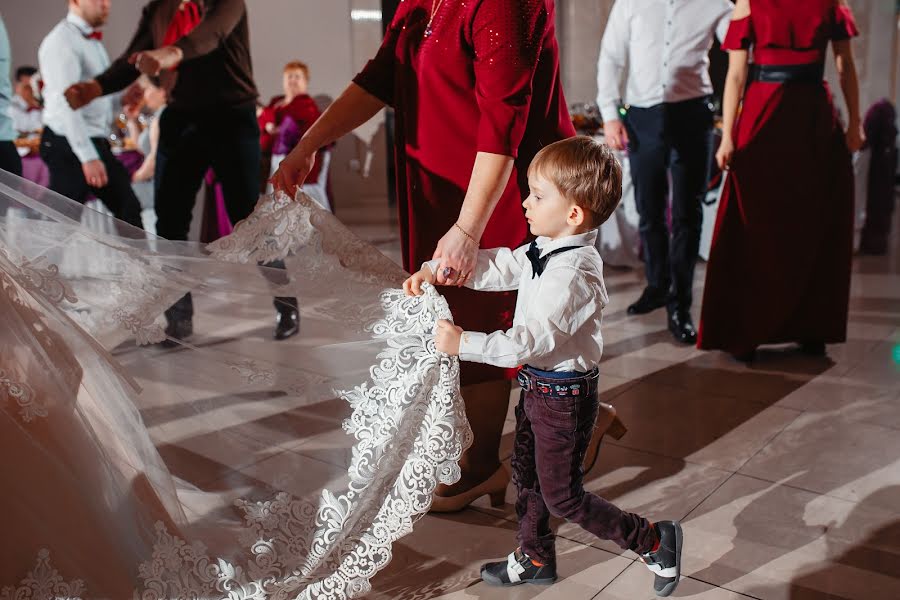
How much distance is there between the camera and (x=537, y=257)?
156 cm

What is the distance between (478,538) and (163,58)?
181 centimetres

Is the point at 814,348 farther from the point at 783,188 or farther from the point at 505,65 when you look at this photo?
the point at 505,65

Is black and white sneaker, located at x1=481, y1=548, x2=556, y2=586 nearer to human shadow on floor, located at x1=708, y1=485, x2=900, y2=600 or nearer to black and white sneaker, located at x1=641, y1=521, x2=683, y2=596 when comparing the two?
black and white sneaker, located at x1=641, y1=521, x2=683, y2=596

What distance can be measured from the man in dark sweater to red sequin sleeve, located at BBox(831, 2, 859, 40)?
215 centimetres

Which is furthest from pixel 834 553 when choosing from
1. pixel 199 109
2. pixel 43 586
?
pixel 199 109

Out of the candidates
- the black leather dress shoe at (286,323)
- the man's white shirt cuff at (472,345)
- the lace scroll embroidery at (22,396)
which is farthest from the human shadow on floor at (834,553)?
the lace scroll embroidery at (22,396)

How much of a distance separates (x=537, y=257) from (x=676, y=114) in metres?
2.28

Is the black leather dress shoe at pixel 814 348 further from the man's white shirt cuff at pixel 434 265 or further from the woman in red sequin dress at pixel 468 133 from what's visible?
the man's white shirt cuff at pixel 434 265

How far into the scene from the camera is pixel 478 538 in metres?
1.94

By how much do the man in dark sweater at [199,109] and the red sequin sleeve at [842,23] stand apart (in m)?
2.15

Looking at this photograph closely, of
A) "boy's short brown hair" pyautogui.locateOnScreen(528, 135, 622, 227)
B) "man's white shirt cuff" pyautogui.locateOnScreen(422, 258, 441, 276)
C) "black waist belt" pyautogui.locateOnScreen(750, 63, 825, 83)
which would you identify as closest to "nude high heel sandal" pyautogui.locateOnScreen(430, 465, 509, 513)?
"man's white shirt cuff" pyautogui.locateOnScreen(422, 258, 441, 276)

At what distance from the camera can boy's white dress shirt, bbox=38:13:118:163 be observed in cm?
373

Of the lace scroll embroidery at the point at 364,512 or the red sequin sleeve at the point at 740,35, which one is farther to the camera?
the red sequin sleeve at the point at 740,35

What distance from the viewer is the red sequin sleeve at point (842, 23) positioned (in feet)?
9.78
